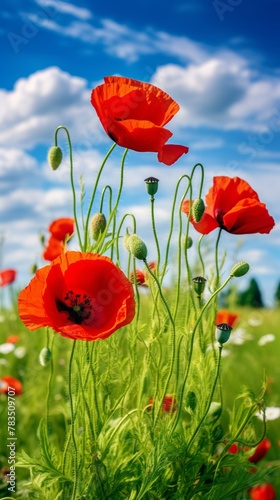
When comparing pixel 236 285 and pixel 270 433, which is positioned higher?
pixel 236 285

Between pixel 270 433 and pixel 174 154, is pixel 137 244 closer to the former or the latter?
pixel 174 154

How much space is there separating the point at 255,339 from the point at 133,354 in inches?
136

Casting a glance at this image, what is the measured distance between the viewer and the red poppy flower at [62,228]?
196cm

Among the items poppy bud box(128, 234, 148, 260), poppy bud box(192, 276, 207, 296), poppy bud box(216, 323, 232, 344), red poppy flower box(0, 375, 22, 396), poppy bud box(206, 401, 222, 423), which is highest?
poppy bud box(128, 234, 148, 260)

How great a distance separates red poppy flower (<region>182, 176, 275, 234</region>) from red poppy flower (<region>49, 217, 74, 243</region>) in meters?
0.53

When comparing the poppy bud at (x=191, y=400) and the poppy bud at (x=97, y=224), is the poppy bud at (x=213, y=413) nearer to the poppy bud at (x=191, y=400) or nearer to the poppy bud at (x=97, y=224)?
the poppy bud at (x=191, y=400)

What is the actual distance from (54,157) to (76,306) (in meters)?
0.37

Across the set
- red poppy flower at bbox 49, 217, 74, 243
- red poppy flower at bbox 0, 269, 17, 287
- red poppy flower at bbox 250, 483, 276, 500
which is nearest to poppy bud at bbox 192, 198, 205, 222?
red poppy flower at bbox 49, 217, 74, 243

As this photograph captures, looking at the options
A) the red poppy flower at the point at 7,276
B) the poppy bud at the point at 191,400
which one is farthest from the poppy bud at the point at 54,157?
the red poppy flower at the point at 7,276

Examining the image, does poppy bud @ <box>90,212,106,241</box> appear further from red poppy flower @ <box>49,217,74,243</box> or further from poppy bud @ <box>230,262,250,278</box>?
red poppy flower @ <box>49,217,74,243</box>

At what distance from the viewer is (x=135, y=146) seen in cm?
125

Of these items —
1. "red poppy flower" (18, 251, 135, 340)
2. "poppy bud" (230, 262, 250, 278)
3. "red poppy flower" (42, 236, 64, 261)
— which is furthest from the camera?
"red poppy flower" (42, 236, 64, 261)

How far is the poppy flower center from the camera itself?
1.21 meters

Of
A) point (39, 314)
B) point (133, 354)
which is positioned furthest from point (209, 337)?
point (39, 314)
